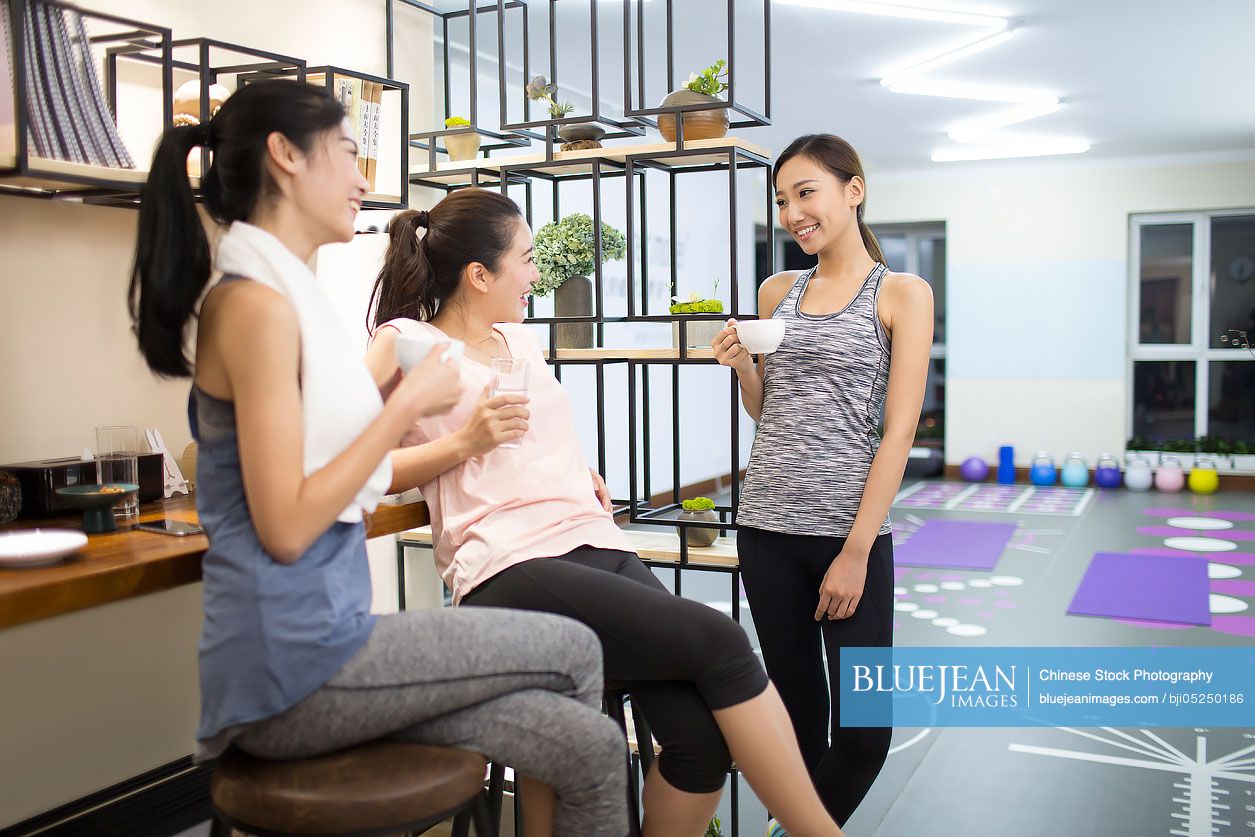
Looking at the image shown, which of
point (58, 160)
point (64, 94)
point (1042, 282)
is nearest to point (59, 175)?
point (58, 160)

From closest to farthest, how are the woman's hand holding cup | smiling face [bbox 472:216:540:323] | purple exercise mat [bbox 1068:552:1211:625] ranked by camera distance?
the woman's hand holding cup < smiling face [bbox 472:216:540:323] < purple exercise mat [bbox 1068:552:1211:625]

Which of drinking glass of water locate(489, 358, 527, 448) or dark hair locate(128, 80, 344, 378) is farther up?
dark hair locate(128, 80, 344, 378)

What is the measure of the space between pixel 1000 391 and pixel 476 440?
7829 mm

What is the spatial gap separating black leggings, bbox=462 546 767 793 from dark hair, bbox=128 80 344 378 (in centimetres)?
62

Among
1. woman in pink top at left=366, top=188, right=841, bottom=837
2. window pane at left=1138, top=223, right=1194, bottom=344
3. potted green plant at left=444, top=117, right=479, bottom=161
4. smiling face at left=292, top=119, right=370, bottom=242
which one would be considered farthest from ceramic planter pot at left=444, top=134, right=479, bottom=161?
window pane at left=1138, top=223, right=1194, bottom=344

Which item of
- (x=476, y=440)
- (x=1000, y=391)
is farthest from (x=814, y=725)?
(x=1000, y=391)

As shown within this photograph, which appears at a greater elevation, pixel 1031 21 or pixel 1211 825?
pixel 1031 21

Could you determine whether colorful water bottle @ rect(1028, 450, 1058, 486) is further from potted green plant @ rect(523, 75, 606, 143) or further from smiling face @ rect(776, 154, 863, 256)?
smiling face @ rect(776, 154, 863, 256)

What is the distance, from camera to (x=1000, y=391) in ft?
28.5

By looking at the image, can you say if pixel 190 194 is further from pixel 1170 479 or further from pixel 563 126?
pixel 1170 479

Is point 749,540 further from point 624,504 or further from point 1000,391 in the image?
point 1000,391

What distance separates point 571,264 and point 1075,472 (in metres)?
6.60

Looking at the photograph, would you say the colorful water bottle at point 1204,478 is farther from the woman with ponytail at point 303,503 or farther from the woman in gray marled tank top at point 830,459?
the woman with ponytail at point 303,503

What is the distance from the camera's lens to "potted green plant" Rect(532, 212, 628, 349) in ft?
9.18
